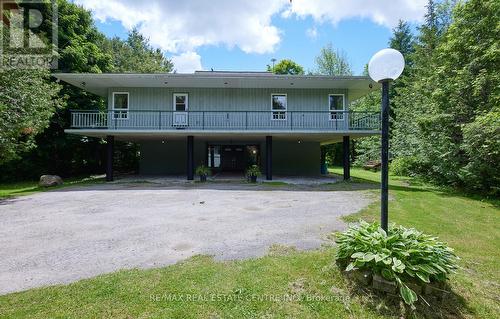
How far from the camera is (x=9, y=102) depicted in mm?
10211

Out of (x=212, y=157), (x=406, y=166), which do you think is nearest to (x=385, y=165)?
(x=212, y=157)

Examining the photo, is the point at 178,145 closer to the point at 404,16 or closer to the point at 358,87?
the point at 358,87

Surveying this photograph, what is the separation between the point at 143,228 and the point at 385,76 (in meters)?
5.33

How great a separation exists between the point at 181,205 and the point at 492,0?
14905 mm

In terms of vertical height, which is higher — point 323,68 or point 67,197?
point 323,68

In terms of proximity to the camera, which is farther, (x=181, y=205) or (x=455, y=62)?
(x=455, y=62)

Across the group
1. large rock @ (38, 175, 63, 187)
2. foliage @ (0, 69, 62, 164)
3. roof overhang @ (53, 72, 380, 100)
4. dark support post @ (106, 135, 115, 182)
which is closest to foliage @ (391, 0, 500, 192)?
roof overhang @ (53, 72, 380, 100)

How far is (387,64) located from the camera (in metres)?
3.46

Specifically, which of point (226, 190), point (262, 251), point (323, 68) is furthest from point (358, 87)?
point (323, 68)

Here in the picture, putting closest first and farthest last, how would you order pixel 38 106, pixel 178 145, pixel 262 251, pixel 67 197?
pixel 262 251
pixel 67 197
pixel 38 106
pixel 178 145

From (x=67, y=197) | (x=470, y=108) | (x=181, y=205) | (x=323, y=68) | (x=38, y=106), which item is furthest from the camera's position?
(x=323, y=68)

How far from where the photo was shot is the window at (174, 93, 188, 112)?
15422mm

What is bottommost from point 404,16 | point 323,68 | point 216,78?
point 216,78

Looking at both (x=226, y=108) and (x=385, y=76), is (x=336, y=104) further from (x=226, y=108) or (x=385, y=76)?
(x=385, y=76)
